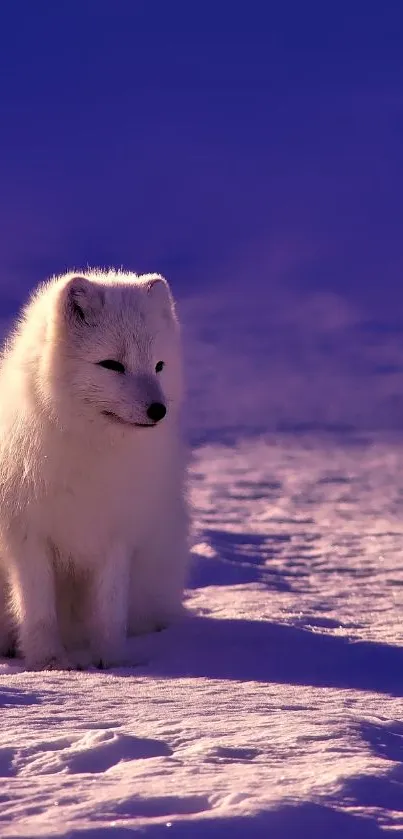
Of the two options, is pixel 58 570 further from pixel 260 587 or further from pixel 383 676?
pixel 260 587

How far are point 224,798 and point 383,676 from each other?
1978 mm

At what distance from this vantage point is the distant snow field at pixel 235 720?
2029 mm

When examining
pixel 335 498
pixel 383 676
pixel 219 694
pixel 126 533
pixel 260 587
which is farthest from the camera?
pixel 335 498

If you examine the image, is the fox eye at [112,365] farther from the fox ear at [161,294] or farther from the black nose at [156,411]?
the fox ear at [161,294]

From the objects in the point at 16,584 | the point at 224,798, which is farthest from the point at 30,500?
the point at 224,798

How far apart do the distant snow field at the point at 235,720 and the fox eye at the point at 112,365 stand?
3.49ft

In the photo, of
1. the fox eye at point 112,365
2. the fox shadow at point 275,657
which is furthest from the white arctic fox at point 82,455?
the fox shadow at point 275,657

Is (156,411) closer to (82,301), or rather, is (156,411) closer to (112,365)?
(112,365)

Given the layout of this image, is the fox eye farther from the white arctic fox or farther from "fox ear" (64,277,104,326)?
"fox ear" (64,277,104,326)

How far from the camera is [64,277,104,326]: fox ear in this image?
13.4 ft

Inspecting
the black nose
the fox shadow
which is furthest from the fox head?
the fox shadow

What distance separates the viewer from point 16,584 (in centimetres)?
421

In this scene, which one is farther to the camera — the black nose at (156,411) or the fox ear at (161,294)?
the fox ear at (161,294)

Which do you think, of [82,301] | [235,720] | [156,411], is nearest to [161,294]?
[82,301]
